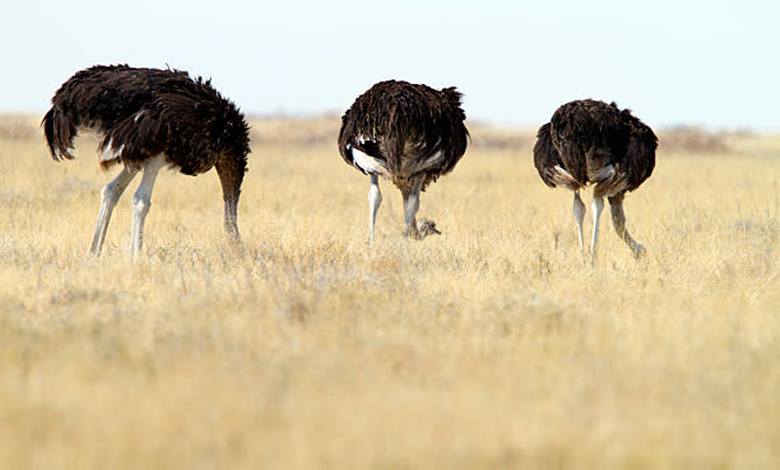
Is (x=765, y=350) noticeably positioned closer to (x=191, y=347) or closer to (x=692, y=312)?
(x=692, y=312)

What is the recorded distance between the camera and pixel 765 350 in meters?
6.46

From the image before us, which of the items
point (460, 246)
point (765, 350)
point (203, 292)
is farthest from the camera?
point (460, 246)

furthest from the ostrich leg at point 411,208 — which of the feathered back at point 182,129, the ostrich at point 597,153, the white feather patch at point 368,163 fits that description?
the feathered back at point 182,129

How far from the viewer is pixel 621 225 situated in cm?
1153

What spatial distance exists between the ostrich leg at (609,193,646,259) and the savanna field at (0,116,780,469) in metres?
0.21

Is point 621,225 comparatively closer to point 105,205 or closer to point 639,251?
point 639,251

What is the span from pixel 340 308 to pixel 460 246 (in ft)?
12.4

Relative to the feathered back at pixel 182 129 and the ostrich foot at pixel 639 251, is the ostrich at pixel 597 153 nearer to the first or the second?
the ostrich foot at pixel 639 251

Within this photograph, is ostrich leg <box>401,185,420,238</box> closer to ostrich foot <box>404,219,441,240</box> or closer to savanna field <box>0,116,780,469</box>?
ostrich foot <box>404,219,441,240</box>

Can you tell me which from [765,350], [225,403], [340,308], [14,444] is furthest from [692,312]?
[14,444]

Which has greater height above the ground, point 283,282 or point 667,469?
point 283,282

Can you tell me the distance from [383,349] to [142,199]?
13.5ft

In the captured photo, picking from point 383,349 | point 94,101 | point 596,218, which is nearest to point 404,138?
point 596,218

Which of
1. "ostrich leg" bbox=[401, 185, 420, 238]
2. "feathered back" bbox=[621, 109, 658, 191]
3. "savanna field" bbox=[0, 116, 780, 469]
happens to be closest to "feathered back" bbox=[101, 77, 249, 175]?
"savanna field" bbox=[0, 116, 780, 469]
